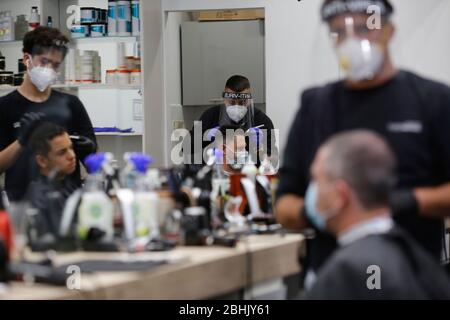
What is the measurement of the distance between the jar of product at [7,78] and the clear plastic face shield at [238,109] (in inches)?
70.3

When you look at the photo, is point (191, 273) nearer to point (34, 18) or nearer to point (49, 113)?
point (49, 113)

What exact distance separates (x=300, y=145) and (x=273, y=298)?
44cm

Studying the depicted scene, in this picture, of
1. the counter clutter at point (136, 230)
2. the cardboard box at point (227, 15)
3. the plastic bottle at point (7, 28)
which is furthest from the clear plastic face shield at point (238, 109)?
the plastic bottle at point (7, 28)

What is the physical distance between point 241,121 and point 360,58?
236 cm

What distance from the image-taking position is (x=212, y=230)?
95.4 inches

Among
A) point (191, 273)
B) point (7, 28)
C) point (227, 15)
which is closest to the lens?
point (191, 273)

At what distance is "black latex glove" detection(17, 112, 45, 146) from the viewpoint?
9.85ft

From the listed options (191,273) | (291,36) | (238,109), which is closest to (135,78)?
(238,109)

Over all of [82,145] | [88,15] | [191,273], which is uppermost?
[88,15]

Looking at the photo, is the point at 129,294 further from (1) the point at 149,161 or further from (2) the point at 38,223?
(1) the point at 149,161

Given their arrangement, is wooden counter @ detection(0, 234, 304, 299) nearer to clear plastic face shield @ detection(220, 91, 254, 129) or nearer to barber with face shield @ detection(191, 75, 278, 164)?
barber with face shield @ detection(191, 75, 278, 164)

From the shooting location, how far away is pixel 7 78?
538cm

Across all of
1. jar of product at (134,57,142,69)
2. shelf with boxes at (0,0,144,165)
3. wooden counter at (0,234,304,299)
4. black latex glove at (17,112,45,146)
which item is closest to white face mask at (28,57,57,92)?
black latex glove at (17,112,45,146)

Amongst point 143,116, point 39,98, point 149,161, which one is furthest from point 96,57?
point 149,161
